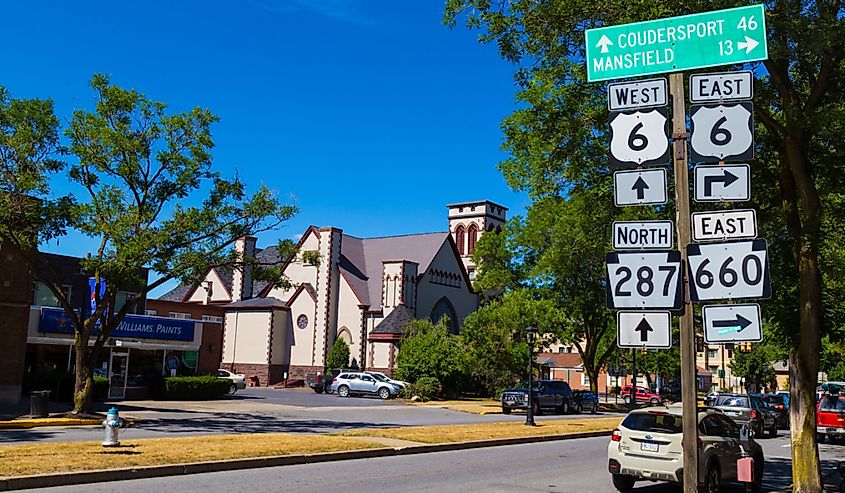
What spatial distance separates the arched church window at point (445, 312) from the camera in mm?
61125

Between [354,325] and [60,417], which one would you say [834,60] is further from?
[354,325]

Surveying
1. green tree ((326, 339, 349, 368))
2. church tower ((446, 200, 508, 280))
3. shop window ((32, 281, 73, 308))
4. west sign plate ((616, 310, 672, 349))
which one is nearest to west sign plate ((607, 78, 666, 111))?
west sign plate ((616, 310, 672, 349))

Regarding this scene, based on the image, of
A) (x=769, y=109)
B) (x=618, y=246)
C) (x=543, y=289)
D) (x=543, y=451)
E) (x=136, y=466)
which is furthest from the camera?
(x=543, y=289)

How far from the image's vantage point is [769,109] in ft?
47.6

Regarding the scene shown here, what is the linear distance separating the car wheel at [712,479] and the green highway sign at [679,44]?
7.19 meters

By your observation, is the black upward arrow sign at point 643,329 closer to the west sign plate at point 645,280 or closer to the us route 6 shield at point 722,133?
the west sign plate at point 645,280

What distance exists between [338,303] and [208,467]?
44.4m

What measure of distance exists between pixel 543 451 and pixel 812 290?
971 cm

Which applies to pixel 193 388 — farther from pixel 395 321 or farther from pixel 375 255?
pixel 375 255

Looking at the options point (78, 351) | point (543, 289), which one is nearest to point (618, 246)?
point (78, 351)

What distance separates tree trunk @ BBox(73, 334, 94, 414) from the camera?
23.4 m

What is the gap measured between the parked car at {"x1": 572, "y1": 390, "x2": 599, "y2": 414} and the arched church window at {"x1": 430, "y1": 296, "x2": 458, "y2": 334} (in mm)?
20949

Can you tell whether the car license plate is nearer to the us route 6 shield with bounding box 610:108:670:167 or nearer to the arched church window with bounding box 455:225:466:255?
the us route 6 shield with bounding box 610:108:670:167

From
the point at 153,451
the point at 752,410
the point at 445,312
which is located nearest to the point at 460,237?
the point at 445,312
